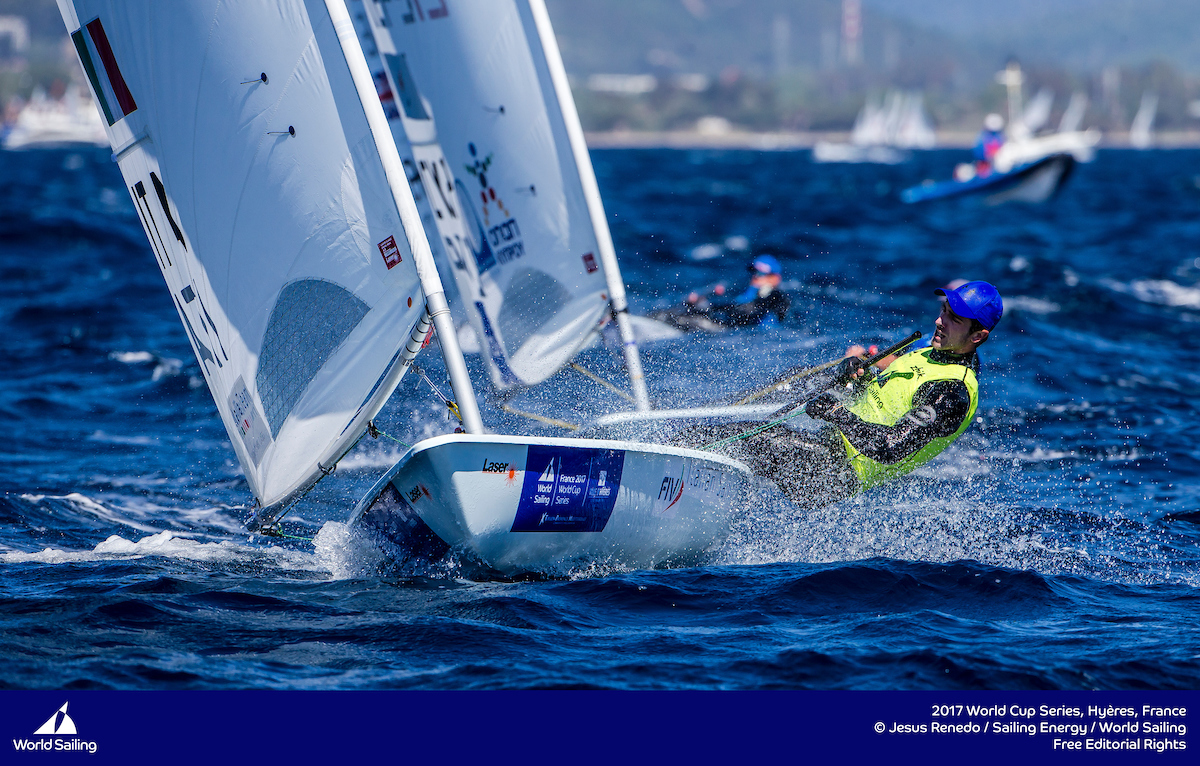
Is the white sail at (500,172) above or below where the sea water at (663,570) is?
above

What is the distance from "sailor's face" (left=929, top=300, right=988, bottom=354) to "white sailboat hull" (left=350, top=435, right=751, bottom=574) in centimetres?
105

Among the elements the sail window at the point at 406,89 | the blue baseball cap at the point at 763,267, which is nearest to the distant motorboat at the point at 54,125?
the blue baseball cap at the point at 763,267

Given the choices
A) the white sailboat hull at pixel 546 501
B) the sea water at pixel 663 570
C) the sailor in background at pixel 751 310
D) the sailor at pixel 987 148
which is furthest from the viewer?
the sailor at pixel 987 148

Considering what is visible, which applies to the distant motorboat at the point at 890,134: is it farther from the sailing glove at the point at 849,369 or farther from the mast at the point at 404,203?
the mast at the point at 404,203

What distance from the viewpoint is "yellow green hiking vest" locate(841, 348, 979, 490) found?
16.9 feet

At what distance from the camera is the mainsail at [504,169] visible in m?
6.40

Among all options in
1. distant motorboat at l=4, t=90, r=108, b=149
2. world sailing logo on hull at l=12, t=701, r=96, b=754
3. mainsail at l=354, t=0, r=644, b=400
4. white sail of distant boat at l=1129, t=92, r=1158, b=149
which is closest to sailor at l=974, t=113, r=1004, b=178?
mainsail at l=354, t=0, r=644, b=400

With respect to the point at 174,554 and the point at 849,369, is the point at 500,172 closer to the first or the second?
the point at 849,369

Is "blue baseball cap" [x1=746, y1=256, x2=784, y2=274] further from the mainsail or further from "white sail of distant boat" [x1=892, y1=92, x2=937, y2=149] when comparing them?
"white sail of distant boat" [x1=892, y1=92, x2=937, y2=149]

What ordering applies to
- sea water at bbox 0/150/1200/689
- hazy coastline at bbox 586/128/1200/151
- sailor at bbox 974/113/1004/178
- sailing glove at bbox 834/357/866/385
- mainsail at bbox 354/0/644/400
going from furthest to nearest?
hazy coastline at bbox 586/128/1200/151 → sailor at bbox 974/113/1004/178 → mainsail at bbox 354/0/644/400 → sailing glove at bbox 834/357/866/385 → sea water at bbox 0/150/1200/689

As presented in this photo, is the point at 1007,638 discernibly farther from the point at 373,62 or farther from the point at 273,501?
the point at 373,62

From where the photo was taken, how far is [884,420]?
525 cm

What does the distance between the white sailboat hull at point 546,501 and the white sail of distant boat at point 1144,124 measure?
12354cm

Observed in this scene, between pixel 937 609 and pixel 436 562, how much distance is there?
1.95 m
